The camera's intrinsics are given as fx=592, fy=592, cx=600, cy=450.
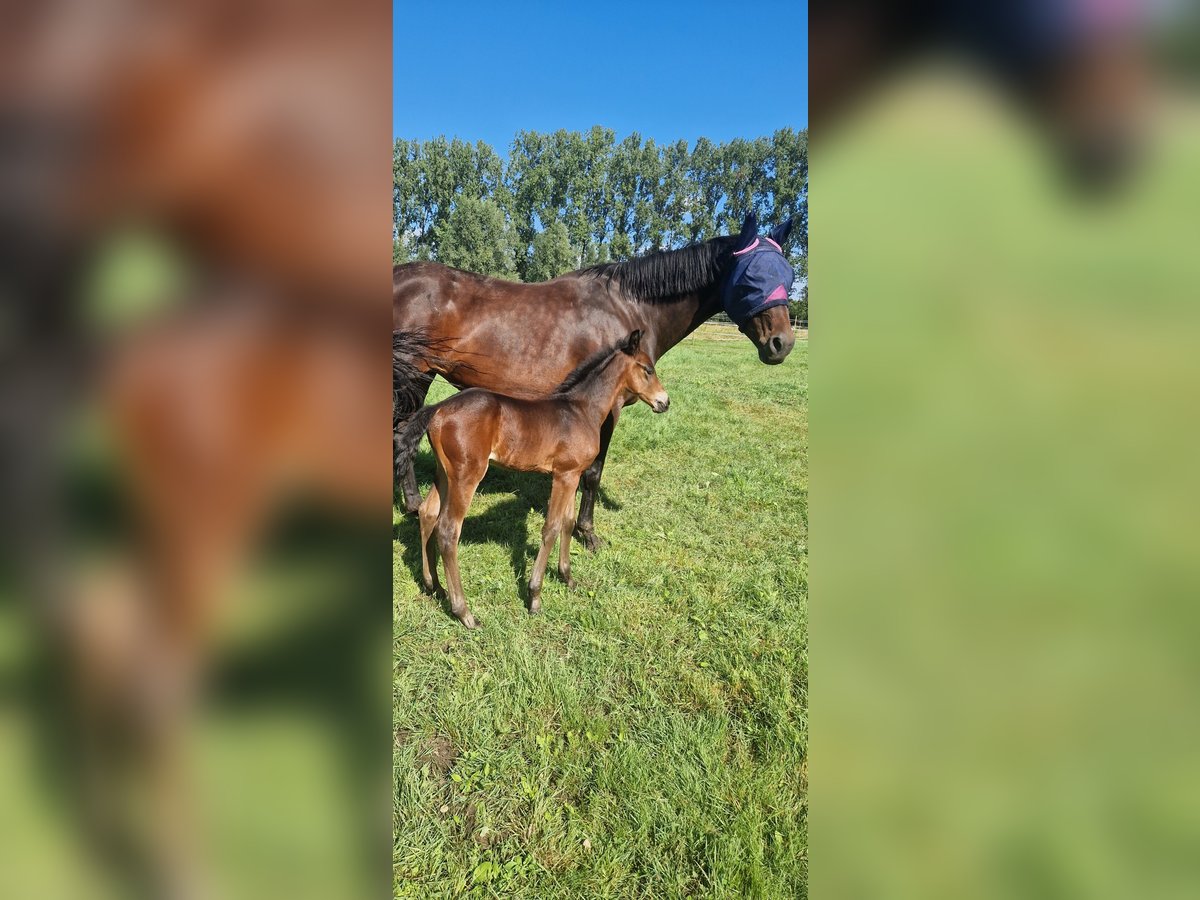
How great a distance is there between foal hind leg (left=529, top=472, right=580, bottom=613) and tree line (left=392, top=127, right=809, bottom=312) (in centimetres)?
3428

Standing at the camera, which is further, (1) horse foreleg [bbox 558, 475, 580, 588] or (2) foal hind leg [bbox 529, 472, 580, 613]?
(1) horse foreleg [bbox 558, 475, 580, 588]

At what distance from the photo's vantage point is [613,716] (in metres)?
2.45

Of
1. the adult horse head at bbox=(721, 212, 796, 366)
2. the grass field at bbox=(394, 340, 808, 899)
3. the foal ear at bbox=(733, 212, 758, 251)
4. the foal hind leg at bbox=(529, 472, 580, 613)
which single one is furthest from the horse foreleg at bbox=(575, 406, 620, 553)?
the foal ear at bbox=(733, 212, 758, 251)

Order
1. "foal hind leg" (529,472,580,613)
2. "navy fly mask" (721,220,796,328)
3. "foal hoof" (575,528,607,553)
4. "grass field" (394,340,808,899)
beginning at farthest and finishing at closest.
Result: "foal hoof" (575,528,607,553) < "navy fly mask" (721,220,796,328) < "foal hind leg" (529,472,580,613) < "grass field" (394,340,808,899)

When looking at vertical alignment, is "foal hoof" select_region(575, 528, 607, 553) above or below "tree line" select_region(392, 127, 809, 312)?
below

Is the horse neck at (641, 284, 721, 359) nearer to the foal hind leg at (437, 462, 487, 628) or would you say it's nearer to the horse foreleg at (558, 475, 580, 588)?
the horse foreleg at (558, 475, 580, 588)

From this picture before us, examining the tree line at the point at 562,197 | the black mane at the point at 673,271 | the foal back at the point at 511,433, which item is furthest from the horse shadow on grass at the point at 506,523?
the tree line at the point at 562,197

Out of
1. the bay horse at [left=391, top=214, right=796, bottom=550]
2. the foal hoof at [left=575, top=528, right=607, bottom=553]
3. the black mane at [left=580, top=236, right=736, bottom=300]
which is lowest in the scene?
the foal hoof at [left=575, top=528, right=607, bottom=553]

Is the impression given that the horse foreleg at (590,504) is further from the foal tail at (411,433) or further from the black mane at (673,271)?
the foal tail at (411,433)

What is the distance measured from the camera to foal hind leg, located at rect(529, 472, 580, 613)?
325 cm
